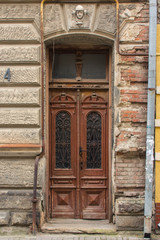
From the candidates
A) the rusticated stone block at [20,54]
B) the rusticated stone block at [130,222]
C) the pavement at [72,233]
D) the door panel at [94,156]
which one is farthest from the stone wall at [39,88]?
the door panel at [94,156]

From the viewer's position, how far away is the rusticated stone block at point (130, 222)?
14.9ft

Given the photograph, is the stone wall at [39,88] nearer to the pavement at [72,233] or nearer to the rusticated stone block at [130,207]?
the rusticated stone block at [130,207]

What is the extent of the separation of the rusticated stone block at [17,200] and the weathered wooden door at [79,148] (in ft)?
1.81

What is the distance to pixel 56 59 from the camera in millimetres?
5094

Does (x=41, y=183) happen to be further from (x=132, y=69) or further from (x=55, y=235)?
(x=132, y=69)

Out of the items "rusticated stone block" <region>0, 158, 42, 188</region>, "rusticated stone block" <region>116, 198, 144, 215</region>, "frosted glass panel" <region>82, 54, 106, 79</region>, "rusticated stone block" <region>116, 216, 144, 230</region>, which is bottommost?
"rusticated stone block" <region>116, 216, 144, 230</region>

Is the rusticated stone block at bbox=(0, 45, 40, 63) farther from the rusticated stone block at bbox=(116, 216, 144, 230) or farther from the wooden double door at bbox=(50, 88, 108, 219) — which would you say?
the rusticated stone block at bbox=(116, 216, 144, 230)

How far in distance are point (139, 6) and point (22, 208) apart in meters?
4.02

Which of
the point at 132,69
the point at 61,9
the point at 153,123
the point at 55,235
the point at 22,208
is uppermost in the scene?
the point at 61,9

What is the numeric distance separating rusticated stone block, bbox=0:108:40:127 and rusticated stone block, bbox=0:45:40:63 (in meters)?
0.87

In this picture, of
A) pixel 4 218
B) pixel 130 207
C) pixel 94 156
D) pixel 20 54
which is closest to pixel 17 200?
pixel 4 218

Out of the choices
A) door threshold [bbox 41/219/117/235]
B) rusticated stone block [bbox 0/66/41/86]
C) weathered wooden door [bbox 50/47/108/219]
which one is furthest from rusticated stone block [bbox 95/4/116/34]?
door threshold [bbox 41/219/117/235]

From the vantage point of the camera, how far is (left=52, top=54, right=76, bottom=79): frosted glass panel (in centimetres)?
508

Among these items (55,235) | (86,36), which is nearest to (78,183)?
(55,235)
